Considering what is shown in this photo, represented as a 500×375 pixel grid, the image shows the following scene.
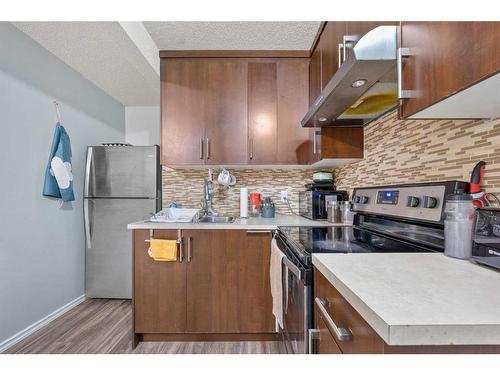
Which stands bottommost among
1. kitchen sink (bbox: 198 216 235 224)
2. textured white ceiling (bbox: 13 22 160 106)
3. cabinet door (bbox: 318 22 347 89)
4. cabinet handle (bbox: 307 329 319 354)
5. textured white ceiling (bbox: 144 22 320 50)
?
cabinet handle (bbox: 307 329 319 354)

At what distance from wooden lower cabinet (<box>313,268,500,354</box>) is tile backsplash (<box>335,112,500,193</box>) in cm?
70

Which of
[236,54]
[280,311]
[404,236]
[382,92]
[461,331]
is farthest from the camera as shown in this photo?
[236,54]

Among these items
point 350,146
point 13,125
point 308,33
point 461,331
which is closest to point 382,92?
point 350,146

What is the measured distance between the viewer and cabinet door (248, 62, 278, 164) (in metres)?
2.26

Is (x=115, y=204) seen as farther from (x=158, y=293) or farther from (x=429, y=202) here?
(x=429, y=202)

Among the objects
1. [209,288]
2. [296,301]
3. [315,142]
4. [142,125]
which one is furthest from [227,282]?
[142,125]

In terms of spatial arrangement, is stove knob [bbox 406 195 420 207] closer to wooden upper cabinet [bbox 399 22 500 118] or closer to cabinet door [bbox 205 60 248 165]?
wooden upper cabinet [bbox 399 22 500 118]

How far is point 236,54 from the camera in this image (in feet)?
7.36

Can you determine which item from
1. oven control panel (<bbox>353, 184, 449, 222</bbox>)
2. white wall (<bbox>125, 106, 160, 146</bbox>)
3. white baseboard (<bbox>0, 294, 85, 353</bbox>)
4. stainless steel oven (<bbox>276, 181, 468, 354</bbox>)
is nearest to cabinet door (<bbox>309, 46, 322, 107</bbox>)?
oven control panel (<bbox>353, 184, 449, 222</bbox>)

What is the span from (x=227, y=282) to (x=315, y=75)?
65.1 inches

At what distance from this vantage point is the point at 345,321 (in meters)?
0.67
